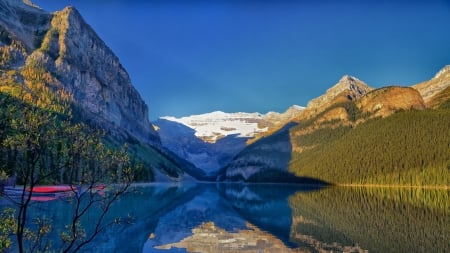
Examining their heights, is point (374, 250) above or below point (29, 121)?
below

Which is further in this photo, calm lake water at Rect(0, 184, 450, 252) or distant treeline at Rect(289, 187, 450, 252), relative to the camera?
distant treeline at Rect(289, 187, 450, 252)

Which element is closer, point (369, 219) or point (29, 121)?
point (29, 121)

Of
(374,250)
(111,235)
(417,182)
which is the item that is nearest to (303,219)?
(374,250)

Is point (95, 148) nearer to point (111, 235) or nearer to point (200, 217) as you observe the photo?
point (111, 235)

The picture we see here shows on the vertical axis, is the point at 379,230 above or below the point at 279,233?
above

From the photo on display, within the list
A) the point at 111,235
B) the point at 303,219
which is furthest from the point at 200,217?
the point at 111,235

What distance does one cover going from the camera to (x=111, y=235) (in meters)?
48.3

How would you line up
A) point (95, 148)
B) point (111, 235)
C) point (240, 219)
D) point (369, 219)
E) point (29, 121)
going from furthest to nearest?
point (240, 219) < point (369, 219) < point (111, 235) < point (95, 148) < point (29, 121)

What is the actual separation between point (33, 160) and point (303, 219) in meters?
56.5

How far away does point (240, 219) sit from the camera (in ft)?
226

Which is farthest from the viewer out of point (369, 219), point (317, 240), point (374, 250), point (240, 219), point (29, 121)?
point (240, 219)

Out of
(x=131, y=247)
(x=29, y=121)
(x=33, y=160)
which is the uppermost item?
(x=29, y=121)

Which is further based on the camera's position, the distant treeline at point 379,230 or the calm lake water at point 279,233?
the distant treeline at point 379,230

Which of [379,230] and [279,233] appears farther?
[379,230]
